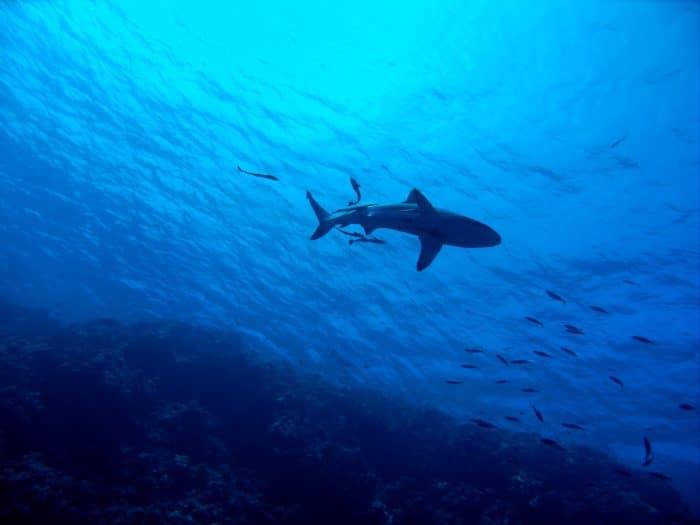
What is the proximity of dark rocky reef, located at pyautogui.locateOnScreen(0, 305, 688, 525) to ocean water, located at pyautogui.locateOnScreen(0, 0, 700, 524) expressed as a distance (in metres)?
0.10

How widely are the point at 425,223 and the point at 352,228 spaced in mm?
15094

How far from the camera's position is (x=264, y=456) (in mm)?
14125

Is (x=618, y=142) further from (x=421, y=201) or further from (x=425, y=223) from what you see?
(x=421, y=201)

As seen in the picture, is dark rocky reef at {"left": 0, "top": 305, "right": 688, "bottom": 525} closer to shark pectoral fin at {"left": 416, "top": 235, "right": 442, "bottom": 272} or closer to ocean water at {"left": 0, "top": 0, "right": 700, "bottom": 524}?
ocean water at {"left": 0, "top": 0, "right": 700, "bottom": 524}

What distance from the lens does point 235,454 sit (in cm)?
1425

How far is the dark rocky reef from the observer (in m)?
10.2

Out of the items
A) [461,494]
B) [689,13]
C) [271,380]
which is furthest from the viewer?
[271,380]

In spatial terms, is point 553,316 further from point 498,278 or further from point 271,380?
point 271,380

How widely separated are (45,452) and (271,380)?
9.83 meters

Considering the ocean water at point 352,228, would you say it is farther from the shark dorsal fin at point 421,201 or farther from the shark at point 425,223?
the shark dorsal fin at point 421,201

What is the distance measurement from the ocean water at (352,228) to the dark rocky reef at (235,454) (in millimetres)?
97

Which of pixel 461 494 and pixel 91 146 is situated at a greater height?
A: pixel 91 146

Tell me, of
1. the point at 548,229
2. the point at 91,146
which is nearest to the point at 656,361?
the point at 548,229

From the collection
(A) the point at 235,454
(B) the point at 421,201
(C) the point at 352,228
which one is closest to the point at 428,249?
(B) the point at 421,201
